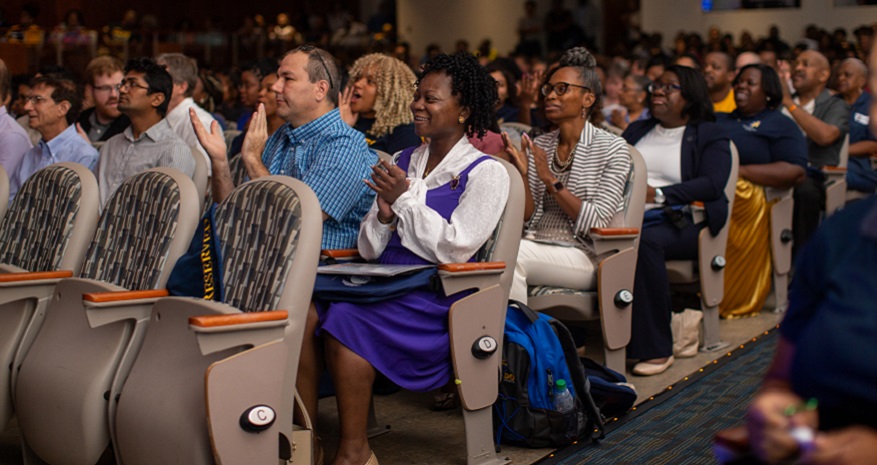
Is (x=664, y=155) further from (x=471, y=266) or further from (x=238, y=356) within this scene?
(x=238, y=356)

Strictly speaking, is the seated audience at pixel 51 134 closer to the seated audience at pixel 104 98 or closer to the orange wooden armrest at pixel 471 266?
the seated audience at pixel 104 98

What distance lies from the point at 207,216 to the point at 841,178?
4.09 meters

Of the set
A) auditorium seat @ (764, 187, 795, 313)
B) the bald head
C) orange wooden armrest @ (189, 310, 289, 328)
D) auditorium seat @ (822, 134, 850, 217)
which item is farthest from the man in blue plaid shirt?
the bald head

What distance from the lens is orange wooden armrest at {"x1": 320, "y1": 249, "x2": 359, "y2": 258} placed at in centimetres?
315

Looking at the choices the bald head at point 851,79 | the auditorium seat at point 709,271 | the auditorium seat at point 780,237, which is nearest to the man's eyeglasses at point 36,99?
the auditorium seat at point 709,271

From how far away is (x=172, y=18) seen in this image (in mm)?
17797

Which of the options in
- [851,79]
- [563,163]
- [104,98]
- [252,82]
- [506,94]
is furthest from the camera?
[851,79]

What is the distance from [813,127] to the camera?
5676mm

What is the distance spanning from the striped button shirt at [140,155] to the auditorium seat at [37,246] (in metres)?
0.62

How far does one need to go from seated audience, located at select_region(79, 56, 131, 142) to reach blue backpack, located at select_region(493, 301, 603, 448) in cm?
309

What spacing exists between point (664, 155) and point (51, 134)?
278 cm

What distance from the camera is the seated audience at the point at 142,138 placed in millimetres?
4023

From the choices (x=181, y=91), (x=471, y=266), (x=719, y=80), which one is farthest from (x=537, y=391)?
(x=719, y=80)

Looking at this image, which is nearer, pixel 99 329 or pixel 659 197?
pixel 99 329
